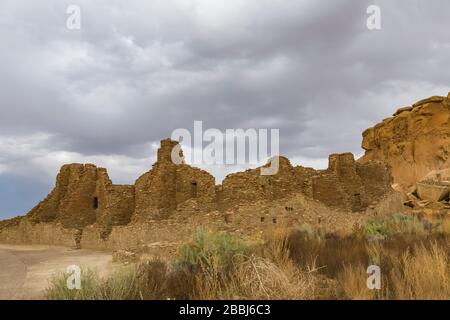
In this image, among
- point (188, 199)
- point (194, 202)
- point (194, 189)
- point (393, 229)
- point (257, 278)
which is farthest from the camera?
point (194, 189)

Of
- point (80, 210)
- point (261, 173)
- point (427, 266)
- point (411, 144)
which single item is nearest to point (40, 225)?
point (80, 210)

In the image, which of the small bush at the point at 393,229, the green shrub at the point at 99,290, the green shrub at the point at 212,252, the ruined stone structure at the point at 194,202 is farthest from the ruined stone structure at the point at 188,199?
A: the green shrub at the point at 99,290

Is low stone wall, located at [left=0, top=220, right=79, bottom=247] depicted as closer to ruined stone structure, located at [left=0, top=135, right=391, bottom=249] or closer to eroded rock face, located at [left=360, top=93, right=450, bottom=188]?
ruined stone structure, located at [left=0, top=135, right=391, bottom=249]

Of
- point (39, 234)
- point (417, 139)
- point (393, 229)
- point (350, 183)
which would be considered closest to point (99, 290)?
point (393, 229)

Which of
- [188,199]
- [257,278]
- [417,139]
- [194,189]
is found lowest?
[257,278]

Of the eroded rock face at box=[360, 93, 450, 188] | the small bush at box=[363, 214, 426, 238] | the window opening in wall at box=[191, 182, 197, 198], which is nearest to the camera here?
the small bush at box=[363, 214, 426, 238]

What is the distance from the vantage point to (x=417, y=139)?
46188 mm

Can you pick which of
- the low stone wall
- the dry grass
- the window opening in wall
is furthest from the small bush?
the low stone wall

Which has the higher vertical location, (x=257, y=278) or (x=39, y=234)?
(x=39, y=234)

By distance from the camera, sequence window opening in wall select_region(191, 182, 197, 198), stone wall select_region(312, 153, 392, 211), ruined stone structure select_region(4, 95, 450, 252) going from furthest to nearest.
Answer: stone wall select_region(312, 153, 392, 211) → window opening in wall select_region(191, 182, 197, 198) → ruined stone structure select_region(4, 95, 450, 252)

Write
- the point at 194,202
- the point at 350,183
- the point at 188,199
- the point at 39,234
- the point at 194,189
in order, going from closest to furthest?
the point at 194,202 → the point at 188,199 → the point at 194,189 → the point at 350,183 → the point at 39,234

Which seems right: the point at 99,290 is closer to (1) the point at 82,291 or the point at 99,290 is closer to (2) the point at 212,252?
(1) the point at 82,291

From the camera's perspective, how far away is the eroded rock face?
4400 cm
